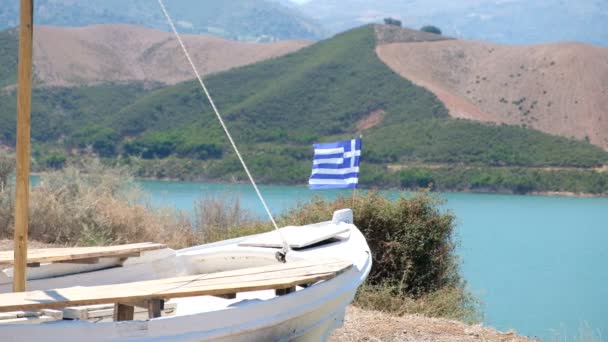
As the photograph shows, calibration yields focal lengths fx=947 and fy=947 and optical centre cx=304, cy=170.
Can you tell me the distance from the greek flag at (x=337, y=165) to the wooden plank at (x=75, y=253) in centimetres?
276

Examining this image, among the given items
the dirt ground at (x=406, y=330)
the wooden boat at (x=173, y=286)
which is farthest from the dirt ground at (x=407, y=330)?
the wooden boat at (x=173, y=286)

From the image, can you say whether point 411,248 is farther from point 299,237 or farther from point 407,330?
point 299,237

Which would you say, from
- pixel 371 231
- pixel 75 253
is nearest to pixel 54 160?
pixel 371 231

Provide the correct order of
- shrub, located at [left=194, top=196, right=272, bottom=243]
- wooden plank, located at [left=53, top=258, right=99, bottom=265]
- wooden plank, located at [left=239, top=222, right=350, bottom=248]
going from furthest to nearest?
shrub, located at [left=194, top=196, right=272, bottom=243], wooden plank, located at [left=239, top=222, right=350, bottom=248], wooden plank, located at [left=53, top=258, right=99, bottom=265]

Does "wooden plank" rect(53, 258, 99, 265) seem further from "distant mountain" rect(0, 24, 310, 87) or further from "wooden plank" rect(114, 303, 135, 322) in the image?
"distant mountain" rect(0, 24, 310, 87)

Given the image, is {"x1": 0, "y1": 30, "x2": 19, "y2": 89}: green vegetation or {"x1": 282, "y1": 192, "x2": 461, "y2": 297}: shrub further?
{"x1": 0, "y1": 30, "x2": 19, "y2": 89}: green vegetation

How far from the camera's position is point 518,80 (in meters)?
81.4

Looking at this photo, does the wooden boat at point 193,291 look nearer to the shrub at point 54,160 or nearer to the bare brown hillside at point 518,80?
the shrub at point 54,160

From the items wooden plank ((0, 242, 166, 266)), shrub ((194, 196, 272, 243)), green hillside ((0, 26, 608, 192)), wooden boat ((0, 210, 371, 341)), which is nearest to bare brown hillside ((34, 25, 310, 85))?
green hillside ((0, 26, 608, 192))

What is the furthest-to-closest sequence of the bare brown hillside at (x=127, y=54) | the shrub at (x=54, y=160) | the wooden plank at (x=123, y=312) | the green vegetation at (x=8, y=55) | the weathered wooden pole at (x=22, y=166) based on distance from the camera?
the bare brown hillside at (x=127, y=54)
the green vegetation at (x=8, y=55)
the shrub at (x=54, y=160)
the weathered wooden pole at (x=22, y=166)
the wooden plank at (x=123, y=312)

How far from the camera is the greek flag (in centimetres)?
930

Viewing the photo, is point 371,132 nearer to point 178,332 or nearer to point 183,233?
point 183,233

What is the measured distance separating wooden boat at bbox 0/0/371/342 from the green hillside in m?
39.2

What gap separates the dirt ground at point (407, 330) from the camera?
7880 mm
